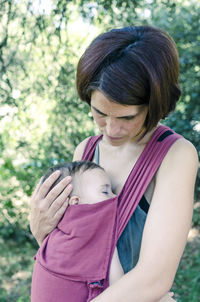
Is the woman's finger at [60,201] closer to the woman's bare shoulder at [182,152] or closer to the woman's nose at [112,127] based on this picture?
the woman's nose at [112,127]

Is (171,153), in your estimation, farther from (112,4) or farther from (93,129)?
(93,129)

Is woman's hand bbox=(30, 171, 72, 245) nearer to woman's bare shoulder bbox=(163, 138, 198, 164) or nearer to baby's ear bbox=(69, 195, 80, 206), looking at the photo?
baby's ear bbox=(69, 195, 80, 206)

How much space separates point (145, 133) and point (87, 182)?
1.03 feet

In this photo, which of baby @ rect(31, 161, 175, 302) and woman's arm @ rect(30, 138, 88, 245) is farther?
woman's arm @ rect(30, 138, 88, 245)

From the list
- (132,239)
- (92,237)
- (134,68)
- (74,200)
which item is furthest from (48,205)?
(134,68)

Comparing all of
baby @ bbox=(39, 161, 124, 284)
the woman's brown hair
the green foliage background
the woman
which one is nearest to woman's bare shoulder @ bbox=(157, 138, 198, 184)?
the woman

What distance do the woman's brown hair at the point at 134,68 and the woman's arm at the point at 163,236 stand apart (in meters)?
0.25

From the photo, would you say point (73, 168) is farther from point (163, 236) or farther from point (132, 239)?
point (163, 236)

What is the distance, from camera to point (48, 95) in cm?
419

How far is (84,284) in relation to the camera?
1.75 metres

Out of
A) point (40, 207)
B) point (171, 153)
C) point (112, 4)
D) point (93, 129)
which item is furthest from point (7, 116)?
point (171, 153)

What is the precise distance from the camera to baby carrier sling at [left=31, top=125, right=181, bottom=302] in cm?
175

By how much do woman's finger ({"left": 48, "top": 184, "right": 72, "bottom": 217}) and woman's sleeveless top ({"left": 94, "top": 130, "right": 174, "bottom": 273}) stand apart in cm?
28

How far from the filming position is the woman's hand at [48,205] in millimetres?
1916
